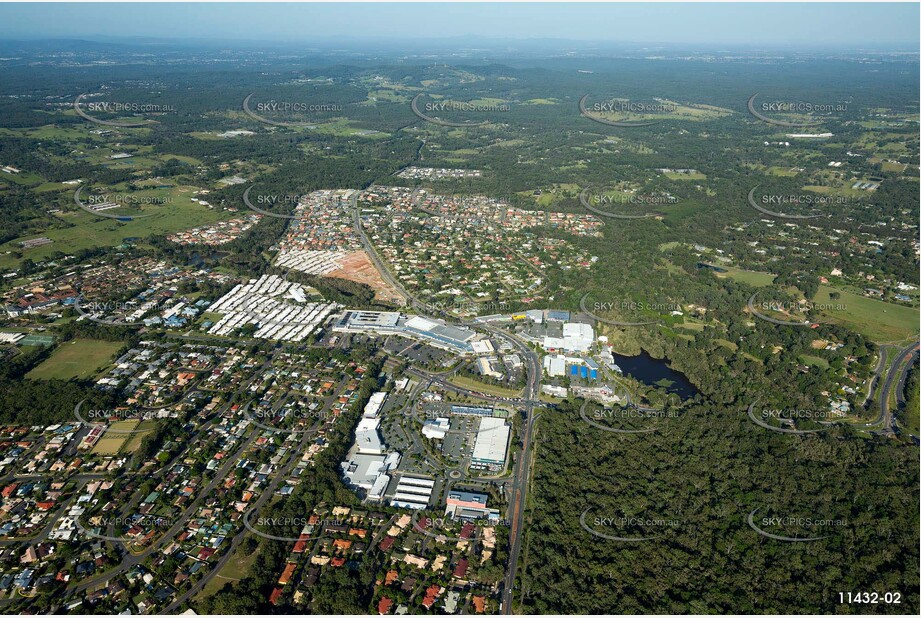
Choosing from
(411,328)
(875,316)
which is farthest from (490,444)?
(875,316)

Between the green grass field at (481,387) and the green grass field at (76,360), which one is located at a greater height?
the green grass field at (481,387)

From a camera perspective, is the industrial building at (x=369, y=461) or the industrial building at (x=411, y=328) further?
the industrial building at (x=411, y=328)

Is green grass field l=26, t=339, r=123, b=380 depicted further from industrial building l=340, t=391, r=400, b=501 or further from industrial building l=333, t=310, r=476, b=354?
industrial building l=340, t=391, r=400, b=501

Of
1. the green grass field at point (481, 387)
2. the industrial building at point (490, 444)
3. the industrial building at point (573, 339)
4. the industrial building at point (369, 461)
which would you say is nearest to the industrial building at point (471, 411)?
the industrial building at point (490, 444)

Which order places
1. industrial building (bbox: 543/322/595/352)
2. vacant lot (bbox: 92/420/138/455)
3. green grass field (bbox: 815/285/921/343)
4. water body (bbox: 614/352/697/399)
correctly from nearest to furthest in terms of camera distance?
vacant lot (bbox: 92/420/138/455), water body (bbox: 614/352/697/399), industrial building (bbox: 543/322/595/352), green grass field (bbox: 815/285/921/343)

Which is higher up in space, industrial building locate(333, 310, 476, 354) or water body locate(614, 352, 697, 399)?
industrial building locate(333, 310, 476, 354)

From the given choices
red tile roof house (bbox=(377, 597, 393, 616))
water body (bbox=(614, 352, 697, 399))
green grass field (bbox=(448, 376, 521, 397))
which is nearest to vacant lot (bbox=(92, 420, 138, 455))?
red tile roof house (bbox=(377, 597, 393, 616))

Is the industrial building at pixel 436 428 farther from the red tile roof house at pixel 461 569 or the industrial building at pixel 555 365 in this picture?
the industrial building at pixel 555 365
